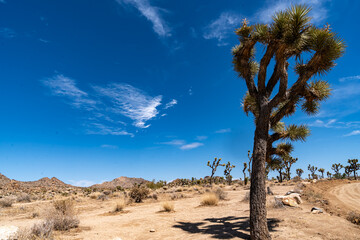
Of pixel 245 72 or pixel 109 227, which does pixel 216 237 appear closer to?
pixel 109 227

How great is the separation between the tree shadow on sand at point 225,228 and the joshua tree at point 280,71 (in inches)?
40.9

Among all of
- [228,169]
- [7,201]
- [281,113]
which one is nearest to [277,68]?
[281,113]

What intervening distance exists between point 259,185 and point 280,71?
12.1 feet

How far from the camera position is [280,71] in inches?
254

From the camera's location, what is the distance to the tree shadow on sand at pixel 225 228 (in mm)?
6574

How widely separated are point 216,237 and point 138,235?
2867 mm

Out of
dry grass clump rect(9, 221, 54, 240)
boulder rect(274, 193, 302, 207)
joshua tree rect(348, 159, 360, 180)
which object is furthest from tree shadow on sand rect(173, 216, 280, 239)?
joshua tree rect(348, 159, 360, 180)

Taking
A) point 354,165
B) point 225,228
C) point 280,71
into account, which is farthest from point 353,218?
point 354,165

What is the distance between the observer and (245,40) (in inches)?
284

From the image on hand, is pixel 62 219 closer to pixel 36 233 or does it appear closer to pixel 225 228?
pixel 36 233

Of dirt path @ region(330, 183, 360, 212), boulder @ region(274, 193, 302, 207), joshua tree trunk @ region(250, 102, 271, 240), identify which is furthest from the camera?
dirt path @ region(330, 183, 360, 212)

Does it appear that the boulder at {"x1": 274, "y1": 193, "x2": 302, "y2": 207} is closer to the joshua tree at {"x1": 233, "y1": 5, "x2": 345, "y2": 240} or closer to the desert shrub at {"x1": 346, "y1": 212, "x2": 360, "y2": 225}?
the desert shrub at {"x1": 346, "y1": 212, "x2": 360, "y2": 225}

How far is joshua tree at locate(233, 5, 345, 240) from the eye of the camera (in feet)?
19.5

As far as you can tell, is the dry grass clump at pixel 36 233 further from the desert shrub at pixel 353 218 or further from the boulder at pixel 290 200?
the desert shrub at pixel 353 218
